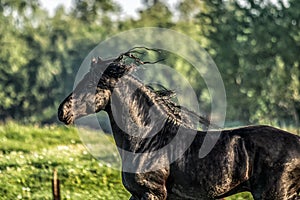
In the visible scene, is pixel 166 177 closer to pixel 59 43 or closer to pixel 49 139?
pixel 49 139

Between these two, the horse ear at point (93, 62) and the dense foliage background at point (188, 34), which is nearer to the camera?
the horse ear at point (93, 62)

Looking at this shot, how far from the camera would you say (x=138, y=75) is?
371 inches

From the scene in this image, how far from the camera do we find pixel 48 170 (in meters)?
16.8

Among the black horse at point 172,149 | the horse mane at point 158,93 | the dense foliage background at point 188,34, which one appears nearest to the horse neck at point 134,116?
→ the black horse at point 172,149

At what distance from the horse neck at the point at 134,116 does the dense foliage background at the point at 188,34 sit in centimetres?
3535

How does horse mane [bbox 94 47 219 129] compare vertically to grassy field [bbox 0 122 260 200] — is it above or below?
above

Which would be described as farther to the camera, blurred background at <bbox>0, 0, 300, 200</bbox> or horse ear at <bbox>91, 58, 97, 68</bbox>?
blurred background at <bbox>0, 0, 300, 200</bbox>

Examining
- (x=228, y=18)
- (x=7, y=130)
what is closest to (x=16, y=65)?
(x=228, y=18)

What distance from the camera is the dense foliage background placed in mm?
45750

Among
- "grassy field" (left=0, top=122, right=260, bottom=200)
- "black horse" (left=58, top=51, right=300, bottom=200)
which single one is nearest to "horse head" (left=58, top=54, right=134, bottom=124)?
"black horse" (left=58, top=51, right=300, bottom=200)

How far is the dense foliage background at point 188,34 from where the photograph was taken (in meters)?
45.8

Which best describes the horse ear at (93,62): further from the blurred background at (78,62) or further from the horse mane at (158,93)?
the blurred background at (78,62)

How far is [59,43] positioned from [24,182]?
51787 mm

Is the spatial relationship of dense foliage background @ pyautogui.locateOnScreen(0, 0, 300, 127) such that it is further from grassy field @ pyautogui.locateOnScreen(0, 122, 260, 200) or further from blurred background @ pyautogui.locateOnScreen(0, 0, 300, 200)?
grassy field @ pyautogui.locateOnScreen(0, 122, 260, 200)
